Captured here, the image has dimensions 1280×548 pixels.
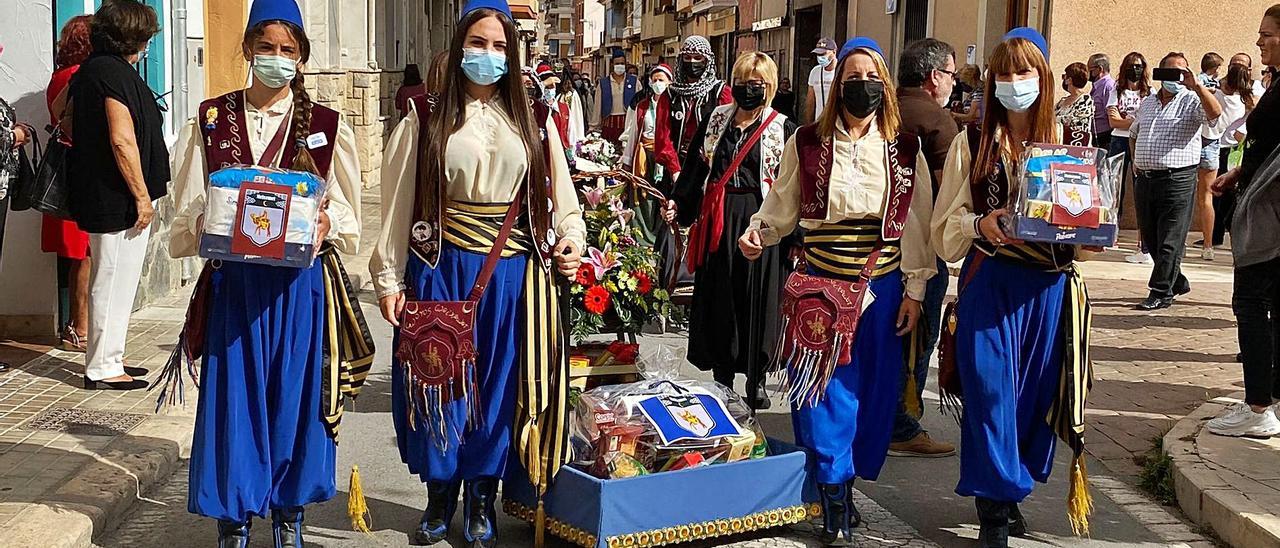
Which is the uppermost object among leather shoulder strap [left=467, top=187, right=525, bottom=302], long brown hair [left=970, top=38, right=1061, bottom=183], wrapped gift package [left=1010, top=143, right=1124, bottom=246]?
long brown hair [left=970, top=38, right=1061, bottom=183]

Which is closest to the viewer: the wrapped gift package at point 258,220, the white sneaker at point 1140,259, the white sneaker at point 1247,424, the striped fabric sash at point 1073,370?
the wrapped gift package at point 258,220

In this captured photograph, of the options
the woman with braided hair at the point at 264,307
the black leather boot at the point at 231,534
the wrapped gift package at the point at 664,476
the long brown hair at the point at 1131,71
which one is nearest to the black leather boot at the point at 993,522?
the wrapped gift package at the point at 664,476

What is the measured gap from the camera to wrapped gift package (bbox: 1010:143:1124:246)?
4.59 meters

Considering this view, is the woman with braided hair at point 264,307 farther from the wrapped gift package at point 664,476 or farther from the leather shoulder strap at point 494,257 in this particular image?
the wrapped gift package at point 664,476

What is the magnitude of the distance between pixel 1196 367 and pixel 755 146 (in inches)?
137

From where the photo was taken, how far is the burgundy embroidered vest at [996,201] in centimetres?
482

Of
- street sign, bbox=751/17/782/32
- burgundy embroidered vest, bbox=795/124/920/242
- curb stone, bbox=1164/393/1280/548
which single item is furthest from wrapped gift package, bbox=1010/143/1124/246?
street sign, bbox=751/17/782/32

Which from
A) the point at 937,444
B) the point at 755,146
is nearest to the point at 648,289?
the point at 755,146

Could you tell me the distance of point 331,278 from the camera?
15.4 ft

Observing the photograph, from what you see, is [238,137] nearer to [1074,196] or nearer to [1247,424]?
[1074,196]

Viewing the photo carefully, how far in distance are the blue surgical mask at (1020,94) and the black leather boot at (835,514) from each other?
1.49 meters

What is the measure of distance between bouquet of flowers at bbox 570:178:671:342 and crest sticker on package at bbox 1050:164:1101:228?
109 inches

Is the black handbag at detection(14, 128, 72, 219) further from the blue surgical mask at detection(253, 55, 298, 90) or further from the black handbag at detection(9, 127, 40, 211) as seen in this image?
the blue surgical mask at detection(253, 55, 298, 90)

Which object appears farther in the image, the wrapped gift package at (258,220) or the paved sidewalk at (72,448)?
the paved sidewalk at (72,448)
